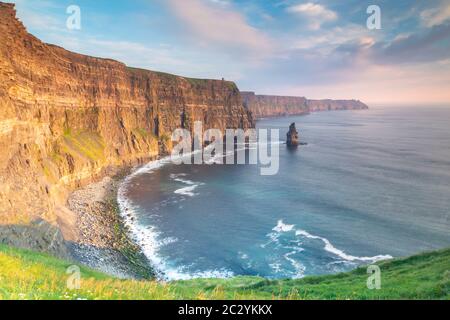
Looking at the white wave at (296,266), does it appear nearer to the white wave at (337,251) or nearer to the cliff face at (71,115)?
the white wave at (337,251)

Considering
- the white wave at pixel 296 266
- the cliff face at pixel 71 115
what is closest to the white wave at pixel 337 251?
the white wave at pixel 296 266

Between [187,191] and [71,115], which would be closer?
[187,191]

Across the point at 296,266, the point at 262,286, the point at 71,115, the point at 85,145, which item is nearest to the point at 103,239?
the point at 296,266

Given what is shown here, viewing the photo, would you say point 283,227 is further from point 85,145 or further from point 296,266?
point 85,145

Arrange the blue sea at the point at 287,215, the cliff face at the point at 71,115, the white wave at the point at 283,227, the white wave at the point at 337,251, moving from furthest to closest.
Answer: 1. the white wave at the point at 283,227
2. the blue sea at the point at 287,215
3. the white wave at the point at 337,251
4. the cliff face at the point at 71,115

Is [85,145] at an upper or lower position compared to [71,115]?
lower

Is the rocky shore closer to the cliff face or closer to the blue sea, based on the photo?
the blue sea
